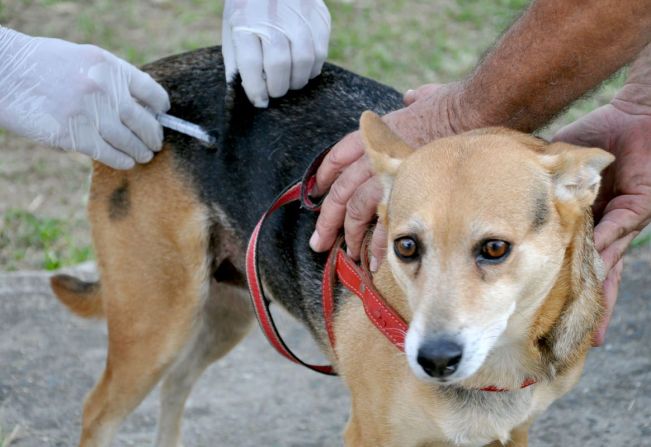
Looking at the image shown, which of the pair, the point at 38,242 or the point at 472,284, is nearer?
the point at 472,284

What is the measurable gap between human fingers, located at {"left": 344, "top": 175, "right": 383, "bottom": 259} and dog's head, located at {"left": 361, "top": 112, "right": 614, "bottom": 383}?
14cm

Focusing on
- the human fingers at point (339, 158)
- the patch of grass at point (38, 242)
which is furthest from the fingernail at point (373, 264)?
the patch of grass at point (38, 242)

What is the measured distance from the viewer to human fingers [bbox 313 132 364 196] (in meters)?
3.57

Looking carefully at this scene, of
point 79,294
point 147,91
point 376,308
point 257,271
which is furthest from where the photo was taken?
point 79,294

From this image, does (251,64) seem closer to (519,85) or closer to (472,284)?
(519,85)

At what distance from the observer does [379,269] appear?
11.3 feet

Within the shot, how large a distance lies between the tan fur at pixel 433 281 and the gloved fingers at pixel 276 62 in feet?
1.70

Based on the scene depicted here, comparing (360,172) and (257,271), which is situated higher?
(360,172)

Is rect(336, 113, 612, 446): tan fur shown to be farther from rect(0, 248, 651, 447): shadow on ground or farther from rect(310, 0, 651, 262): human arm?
rect(0, 248, 651, 447): shadow on ground

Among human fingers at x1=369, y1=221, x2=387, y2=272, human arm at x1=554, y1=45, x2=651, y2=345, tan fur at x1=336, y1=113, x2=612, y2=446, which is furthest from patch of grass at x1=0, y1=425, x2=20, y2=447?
human arm at x1=554, y1=45, x2=651, y2=345

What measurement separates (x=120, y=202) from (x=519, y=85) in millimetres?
1647

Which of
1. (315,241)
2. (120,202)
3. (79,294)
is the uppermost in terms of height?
(315,241)

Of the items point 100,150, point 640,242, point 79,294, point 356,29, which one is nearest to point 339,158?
point 100,150

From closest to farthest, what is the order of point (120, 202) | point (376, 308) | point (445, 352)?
point (445, 352) < point (376, 308) < point (120, 202)
